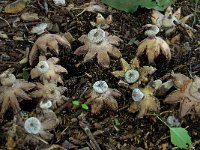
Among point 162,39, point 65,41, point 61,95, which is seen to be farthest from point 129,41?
point 61,95

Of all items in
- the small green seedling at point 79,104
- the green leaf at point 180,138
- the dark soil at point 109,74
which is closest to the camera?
the green leaf at point 180,138

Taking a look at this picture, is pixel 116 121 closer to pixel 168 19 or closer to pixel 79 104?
pixel 79 104

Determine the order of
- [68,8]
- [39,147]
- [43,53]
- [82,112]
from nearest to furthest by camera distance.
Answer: [39,147] < [82,112] < [43,53] < [68,8]

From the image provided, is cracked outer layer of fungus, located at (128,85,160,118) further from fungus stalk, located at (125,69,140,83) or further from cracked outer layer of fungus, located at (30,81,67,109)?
cracked outer layer of fungus, located at (30,81,67,109)

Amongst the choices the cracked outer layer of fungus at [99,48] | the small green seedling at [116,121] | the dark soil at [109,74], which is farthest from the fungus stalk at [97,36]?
the small green seedling at [116,121]

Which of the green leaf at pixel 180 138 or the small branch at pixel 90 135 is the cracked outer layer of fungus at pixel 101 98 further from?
the green leaf at pixel 180 138

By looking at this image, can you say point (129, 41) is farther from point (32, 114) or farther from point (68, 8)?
point (32, 114)
